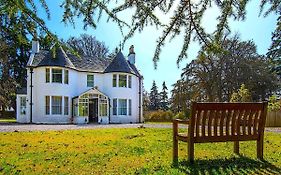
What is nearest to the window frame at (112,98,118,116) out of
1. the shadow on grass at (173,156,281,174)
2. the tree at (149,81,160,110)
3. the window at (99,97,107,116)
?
the window at (99,97,107,116)

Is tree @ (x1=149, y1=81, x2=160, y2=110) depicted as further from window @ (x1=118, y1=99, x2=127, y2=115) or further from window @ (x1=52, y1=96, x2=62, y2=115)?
window @ (x1=52, y1=96, x2=62, y2=115)

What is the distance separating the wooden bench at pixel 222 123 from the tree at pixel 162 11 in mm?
2764

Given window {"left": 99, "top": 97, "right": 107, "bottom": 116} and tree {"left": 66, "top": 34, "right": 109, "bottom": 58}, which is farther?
tree {"left": 66, "top": 34, "right": 109, "bottom": 58}

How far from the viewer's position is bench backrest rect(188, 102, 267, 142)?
5992 mm

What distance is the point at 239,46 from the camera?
36781mm

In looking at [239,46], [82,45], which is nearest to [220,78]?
[239,46]

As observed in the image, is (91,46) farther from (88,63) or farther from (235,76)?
(235,76)

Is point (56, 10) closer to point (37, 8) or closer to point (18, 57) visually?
point (37, 8)

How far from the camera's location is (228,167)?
5.63 m

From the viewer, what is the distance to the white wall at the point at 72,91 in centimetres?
2773

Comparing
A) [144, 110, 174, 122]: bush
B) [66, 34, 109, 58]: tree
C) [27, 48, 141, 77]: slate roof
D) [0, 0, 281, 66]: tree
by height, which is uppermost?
[66, 34, 109, 58]: tree

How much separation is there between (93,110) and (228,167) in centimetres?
2608

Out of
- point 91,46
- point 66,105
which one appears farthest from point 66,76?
point 91,46

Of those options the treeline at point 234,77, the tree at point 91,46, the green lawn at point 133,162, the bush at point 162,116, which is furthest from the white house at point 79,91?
the green lawn at point 133,162
